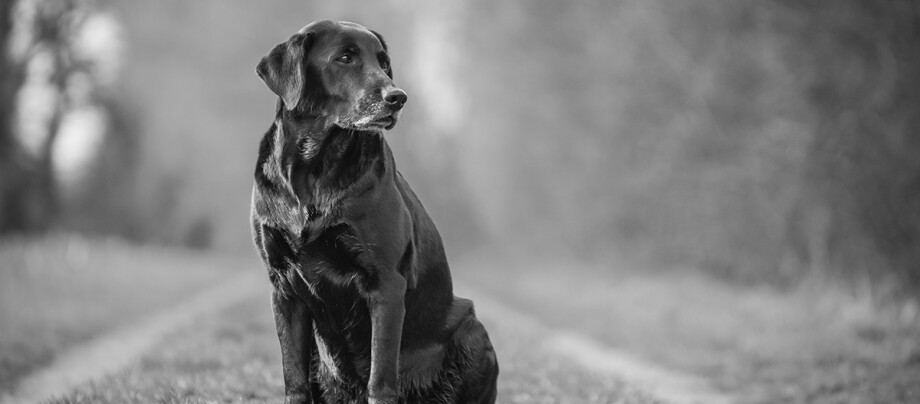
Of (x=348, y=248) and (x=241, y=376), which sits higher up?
(x=348, y=248)

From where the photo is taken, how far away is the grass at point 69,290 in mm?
8844

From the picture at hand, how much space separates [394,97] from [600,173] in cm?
2067

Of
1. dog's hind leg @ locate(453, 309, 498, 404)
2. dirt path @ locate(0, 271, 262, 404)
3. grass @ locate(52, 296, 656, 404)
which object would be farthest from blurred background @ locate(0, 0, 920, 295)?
dog's hind leg @ locate(453, 309, 498, 404)

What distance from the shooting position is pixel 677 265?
1927 centimetres

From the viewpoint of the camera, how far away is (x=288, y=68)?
3.47m

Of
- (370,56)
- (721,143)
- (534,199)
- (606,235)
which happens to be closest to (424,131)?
(534,199)

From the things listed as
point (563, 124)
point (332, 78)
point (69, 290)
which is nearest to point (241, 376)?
point (332, 78)

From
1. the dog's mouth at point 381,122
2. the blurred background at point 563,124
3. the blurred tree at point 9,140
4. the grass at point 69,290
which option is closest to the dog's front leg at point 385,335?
the dog's mouth at point 381,122

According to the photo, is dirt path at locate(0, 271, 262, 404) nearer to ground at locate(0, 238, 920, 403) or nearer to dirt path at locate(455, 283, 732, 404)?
ground at locate(0, 238, 920, 403)

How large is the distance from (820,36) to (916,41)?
190cm

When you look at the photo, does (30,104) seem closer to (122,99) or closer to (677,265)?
(122,99)

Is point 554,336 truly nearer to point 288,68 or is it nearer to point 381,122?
point 381,122

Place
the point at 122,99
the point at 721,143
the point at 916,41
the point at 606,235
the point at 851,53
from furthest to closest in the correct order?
1. the point at 606,235
2. the point at 122,99
3. the point at 721,143
4. the point at 851,53
5. the point at 916,41

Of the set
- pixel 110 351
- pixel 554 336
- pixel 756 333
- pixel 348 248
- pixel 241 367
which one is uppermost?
pixel 756 333
